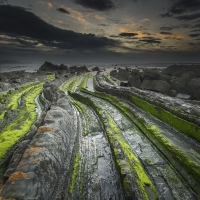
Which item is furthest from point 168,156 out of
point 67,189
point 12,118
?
point 12,118

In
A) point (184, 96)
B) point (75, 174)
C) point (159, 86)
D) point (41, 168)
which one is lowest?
point (75, 174)

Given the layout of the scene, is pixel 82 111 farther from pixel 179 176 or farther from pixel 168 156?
pixel 179 176

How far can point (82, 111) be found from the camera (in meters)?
14.8

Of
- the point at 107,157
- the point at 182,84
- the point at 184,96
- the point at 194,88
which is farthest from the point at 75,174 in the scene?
the point at 182,84

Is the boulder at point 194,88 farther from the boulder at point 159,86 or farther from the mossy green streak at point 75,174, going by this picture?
the mossy green streak at point 75,174

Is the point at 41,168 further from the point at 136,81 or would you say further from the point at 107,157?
the point at 136,81

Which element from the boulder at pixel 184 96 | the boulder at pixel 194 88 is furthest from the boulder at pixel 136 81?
the boulder at pixel 194 88

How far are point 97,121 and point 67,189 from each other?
22.8 feet

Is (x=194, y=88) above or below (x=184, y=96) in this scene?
above

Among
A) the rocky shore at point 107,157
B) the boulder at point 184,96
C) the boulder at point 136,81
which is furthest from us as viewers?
the boulder at point 136,81

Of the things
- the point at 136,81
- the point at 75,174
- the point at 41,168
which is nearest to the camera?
the point at 41,168

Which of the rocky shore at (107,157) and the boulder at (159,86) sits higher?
the boulder at (159,86)

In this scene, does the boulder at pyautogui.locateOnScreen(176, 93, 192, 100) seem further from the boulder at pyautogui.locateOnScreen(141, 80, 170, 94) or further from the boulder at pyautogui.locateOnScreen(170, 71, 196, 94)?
the boulder at pyautogui.locateOnScreen(141, 80, 170, 94)

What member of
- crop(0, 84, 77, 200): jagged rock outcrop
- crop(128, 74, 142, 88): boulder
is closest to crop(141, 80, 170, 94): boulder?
crop(128, 74, 142, 88): boulder
